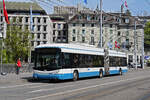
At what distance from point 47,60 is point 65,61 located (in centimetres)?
128

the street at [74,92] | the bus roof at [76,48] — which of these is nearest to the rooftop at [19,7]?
the bus roof at [76,48]

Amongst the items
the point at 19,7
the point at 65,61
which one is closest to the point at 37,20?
the point at 19,7

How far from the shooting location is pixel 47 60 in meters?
20.6

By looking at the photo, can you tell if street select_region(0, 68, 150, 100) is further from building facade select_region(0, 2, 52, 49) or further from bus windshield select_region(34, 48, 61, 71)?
building facade select_region(0, 2, 52, 49)

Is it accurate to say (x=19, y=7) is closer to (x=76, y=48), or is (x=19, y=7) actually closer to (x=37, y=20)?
(x=37, y=20)

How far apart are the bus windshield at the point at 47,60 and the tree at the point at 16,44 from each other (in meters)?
20.5

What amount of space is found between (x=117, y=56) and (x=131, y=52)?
64835mm

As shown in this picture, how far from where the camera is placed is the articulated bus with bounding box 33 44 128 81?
20.5 meters

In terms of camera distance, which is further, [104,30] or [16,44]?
[104,30]

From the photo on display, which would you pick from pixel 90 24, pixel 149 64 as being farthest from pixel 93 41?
pixel 149 64

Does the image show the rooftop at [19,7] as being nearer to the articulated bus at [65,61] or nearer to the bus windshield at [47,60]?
the articulated bus at [65,61]

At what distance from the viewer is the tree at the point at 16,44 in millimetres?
41253

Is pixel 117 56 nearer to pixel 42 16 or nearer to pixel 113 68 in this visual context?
pixel 113 68

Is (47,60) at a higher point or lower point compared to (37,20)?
lower
